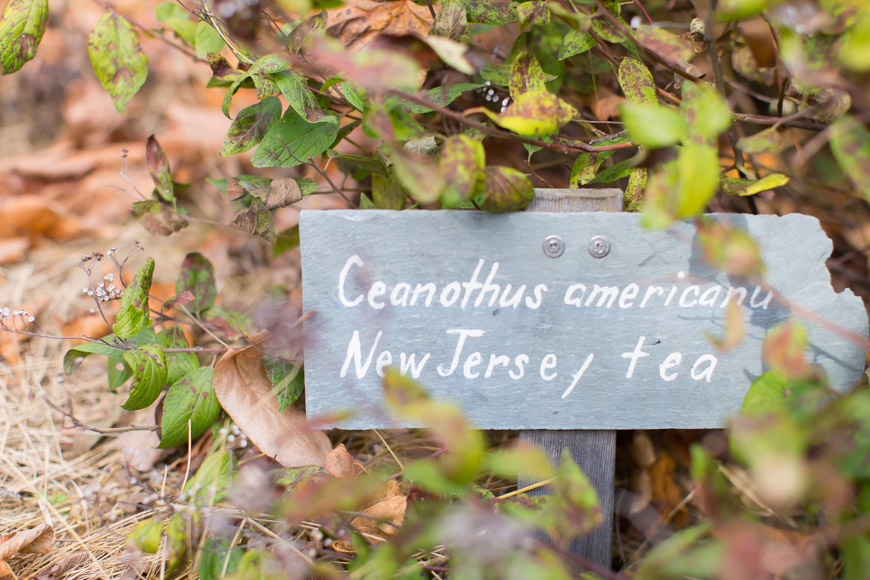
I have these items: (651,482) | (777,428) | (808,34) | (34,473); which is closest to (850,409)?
(777,428)

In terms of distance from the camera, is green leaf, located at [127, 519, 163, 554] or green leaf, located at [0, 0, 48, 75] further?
green leaf, located at [0, 0, 48, 75]

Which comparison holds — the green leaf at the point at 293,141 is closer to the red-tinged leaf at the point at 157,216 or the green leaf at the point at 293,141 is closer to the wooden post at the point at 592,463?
the red-tinged leaf at the point at 157,216

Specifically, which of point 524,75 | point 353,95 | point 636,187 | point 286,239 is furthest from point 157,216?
point 636,187

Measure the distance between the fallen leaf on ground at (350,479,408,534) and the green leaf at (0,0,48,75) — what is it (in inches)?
32.4

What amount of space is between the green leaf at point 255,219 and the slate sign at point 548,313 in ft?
0.49

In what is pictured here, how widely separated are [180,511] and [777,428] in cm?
67

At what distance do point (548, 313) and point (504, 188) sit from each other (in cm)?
20

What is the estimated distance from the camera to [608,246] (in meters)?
0.85

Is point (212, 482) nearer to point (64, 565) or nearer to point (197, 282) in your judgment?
point (64, 565)

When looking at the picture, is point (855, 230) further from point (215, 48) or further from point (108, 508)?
point (108, 508)

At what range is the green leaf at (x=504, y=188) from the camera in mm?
787

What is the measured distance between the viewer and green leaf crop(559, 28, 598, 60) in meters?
0.86

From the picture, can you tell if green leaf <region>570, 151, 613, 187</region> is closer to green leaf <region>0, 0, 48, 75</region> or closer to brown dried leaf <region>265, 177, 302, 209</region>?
brown dried leaf <region>265, 177, 302, 209</region>

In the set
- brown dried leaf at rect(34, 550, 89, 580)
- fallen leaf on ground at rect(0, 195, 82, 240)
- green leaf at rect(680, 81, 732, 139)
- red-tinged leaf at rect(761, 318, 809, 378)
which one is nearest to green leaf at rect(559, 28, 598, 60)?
green leaf at rect(680, 81, 732, 139)
